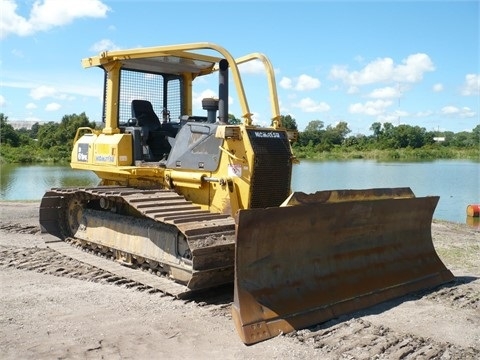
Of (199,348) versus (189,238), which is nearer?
(199,348)

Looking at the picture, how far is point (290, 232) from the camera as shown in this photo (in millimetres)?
5926

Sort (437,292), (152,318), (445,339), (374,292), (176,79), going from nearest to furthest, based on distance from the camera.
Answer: (445,339) → (152,318) → (374,292) → (437,292) → (176,79)

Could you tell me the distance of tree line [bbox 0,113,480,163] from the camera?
173 feet

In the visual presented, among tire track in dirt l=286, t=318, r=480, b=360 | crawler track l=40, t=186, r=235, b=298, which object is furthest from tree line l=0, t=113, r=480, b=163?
tire track in dirt l=286, t=318, r=480, b=360

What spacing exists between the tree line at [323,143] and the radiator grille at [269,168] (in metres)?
39.7

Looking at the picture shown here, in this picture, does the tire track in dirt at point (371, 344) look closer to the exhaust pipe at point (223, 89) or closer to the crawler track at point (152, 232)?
the crawler track at point (152, 232)

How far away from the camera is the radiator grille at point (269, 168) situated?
22.3 feet

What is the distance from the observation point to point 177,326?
17.6 ft

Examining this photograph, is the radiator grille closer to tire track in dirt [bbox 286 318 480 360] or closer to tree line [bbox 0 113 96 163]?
tire track in dirt [bbox 286 318 480 360]

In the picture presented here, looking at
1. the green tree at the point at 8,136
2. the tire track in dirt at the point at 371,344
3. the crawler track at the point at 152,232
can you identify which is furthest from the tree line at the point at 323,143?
the tire track in dirt at the point at 371,344

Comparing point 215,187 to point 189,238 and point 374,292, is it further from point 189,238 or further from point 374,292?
point 374,292

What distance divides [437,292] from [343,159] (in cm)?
5489

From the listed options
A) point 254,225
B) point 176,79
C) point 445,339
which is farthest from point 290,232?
point 176,79

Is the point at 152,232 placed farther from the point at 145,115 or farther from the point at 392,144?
the point at 392,144
